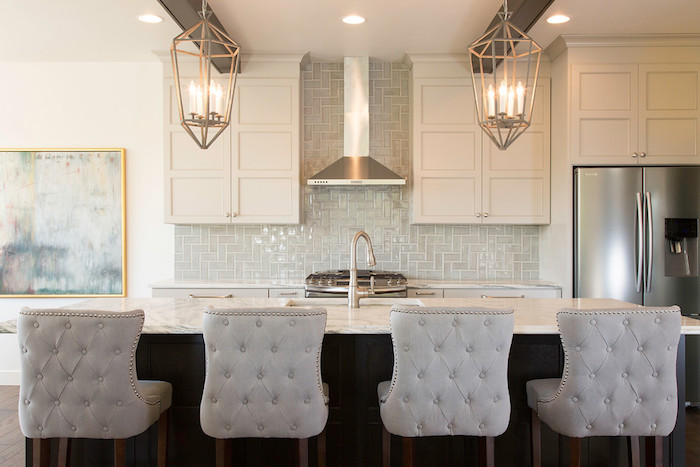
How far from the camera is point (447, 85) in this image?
4.26 meters

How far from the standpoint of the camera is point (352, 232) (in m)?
4.61

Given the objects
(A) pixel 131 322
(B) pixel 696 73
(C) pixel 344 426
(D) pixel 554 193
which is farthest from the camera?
(D) pixel 554 193

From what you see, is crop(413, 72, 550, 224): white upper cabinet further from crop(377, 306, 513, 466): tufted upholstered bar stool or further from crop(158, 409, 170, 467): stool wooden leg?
crop(158, 409, 170, 467): stool wooden leg

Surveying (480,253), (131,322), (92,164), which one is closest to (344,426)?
(131,322)

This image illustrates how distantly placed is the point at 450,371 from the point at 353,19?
2584 mm

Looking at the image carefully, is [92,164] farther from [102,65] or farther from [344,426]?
[344,426]

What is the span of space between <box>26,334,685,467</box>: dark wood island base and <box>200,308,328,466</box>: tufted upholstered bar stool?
1.37 feet

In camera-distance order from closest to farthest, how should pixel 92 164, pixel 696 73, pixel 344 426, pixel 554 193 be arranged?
pixel 344 426, pixel 696 73, pixel 554 193, pixel 92 164

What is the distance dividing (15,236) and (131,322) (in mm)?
3381

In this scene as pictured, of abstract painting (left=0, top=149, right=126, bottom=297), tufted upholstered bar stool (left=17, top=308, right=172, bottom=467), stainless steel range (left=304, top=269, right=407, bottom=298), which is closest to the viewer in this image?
tufted upholstered bar stool (left=17, top=308, right=172, bottom=467)

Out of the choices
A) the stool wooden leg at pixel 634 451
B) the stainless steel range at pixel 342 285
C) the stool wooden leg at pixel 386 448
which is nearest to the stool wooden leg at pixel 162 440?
the stool wooden leg at pixel 386 448

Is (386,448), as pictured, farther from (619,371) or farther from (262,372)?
(619,371)

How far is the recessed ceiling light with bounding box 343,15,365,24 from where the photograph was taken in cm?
353

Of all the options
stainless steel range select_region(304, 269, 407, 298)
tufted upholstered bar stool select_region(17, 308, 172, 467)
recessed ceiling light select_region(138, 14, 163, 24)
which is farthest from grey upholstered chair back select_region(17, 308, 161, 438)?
recessed ceiling light select_region(138, 14, 163, 24)
